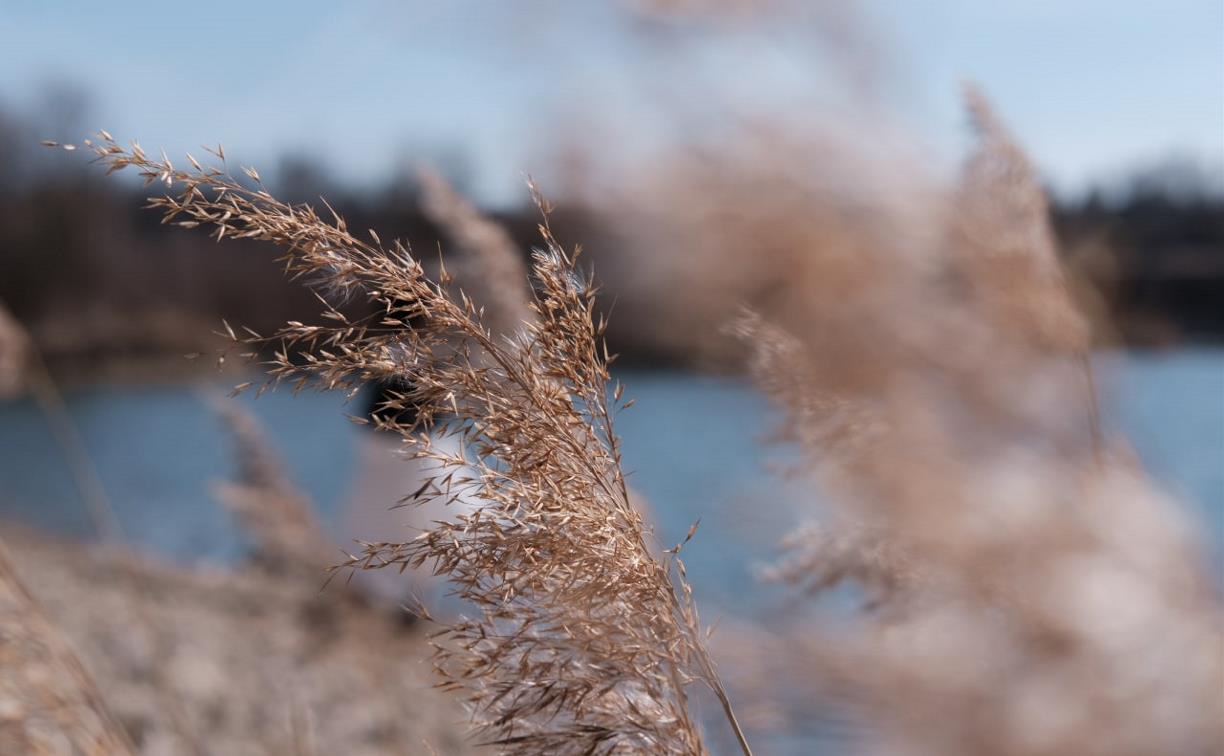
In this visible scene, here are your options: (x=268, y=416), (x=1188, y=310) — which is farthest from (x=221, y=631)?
(x=268, y=416)

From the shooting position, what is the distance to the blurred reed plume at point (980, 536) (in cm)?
81

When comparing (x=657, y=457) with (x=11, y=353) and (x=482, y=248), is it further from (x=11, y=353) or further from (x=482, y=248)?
(x=482, y=248)

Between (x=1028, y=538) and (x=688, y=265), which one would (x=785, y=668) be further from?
(x=688, y=265)

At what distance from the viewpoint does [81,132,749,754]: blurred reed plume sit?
854mm

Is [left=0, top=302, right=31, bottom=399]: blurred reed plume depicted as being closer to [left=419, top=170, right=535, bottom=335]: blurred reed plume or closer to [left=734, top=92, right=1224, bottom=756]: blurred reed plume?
[left=419, top=170, right=535, bottom=335]: blurred reed plume

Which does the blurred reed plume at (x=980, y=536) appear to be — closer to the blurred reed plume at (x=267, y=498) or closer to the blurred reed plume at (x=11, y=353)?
the blurred reed plume at (x=267, y=498)

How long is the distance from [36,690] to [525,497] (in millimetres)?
896

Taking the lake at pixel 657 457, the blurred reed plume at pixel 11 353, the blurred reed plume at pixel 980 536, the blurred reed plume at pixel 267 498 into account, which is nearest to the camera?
the blurred reed plume at pixel 980 536

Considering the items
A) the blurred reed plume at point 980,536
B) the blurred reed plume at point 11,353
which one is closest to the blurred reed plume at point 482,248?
the blurred reed plume at point 980,536

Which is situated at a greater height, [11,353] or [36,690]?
[11,353]

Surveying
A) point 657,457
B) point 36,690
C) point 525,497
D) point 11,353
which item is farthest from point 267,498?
point 657,457

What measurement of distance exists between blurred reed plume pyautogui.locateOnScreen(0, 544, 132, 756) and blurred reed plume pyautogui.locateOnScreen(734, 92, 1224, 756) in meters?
0.90

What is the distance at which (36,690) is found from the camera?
1.42 meters

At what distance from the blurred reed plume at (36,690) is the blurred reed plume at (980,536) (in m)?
0.90
